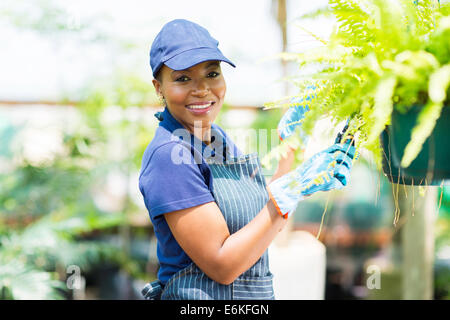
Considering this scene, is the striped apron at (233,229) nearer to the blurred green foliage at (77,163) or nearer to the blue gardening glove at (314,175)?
the blue gardening glove at (314,175)

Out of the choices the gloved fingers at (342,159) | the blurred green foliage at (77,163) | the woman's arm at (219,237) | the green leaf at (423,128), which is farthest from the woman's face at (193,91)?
the blurred green foliage at (77,163)

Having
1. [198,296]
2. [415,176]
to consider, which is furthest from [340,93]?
[198,296]

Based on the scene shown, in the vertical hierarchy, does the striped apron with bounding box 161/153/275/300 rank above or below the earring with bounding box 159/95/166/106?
below

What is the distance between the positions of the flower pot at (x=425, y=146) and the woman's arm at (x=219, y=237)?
353 mm

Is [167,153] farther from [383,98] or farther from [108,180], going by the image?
[108,180]

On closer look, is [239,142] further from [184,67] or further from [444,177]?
[444,177]

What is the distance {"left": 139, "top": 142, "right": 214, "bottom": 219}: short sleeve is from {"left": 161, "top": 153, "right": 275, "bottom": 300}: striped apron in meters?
0.09

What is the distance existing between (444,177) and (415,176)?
6 centimetres

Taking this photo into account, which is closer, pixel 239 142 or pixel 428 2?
pixel 428 2

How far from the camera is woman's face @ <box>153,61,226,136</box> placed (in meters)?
1.29

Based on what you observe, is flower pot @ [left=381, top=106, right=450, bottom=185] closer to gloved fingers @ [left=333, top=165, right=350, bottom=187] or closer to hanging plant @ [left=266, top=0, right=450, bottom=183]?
hanging plant @ [left=266, top=0, right=450, bottom=183]

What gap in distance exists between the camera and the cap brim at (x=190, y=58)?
3.93 ft

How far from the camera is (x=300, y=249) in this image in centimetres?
309

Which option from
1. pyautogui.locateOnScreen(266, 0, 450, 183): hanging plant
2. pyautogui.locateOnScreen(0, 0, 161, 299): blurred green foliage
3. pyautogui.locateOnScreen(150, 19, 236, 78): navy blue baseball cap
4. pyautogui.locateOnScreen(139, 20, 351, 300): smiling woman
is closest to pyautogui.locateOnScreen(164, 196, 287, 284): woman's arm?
pyautogui.locateOnScreen(139, 20, 351, 300): smiling woman
